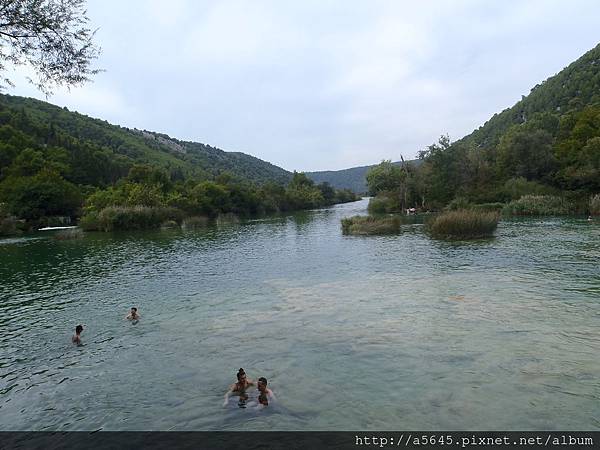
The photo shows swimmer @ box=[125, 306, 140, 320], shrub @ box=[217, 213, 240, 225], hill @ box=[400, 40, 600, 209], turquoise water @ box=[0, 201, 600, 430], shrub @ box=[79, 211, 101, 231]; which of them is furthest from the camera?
shrub @ box=[217, 213, 240, 225]

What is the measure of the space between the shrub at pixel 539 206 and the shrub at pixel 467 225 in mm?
28886

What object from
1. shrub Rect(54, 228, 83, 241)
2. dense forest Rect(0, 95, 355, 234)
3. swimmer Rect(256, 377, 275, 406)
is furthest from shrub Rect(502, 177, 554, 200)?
swimmer Rect(256, 377, 275, 406)

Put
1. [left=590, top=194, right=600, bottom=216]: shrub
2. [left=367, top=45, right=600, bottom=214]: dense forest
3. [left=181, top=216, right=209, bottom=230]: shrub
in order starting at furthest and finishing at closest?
1. [left=181, top=216, right=209, bottom=230]: shrub
2. [left=367, top=45, right=600, bottom=214]: dense forest
3. [left=590, top=194, right=600, bottom=216]: shrub

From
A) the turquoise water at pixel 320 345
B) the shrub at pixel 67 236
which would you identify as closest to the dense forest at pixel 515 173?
the turquoise water at pixel 320 345

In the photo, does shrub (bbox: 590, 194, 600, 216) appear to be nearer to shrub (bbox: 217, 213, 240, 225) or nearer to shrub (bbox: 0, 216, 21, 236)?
shrub (bbox: 217, 213, 240, 225)

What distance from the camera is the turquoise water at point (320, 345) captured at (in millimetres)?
11016

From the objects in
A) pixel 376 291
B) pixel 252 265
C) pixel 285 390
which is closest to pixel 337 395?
pixel 285 390

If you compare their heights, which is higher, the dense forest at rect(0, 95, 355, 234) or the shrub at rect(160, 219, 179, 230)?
the dense forest at rect(0, 95, 355, 234)

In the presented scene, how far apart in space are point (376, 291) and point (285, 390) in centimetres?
1312

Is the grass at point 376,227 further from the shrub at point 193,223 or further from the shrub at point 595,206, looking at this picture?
the shrub at point 193,223

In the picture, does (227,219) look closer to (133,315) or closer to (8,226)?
(8,226)

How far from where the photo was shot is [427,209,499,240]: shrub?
4472cm

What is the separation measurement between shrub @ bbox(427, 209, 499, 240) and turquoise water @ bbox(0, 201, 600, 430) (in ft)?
33.1

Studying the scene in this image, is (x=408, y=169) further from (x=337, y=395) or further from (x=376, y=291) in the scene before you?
(x=337, y=395)
